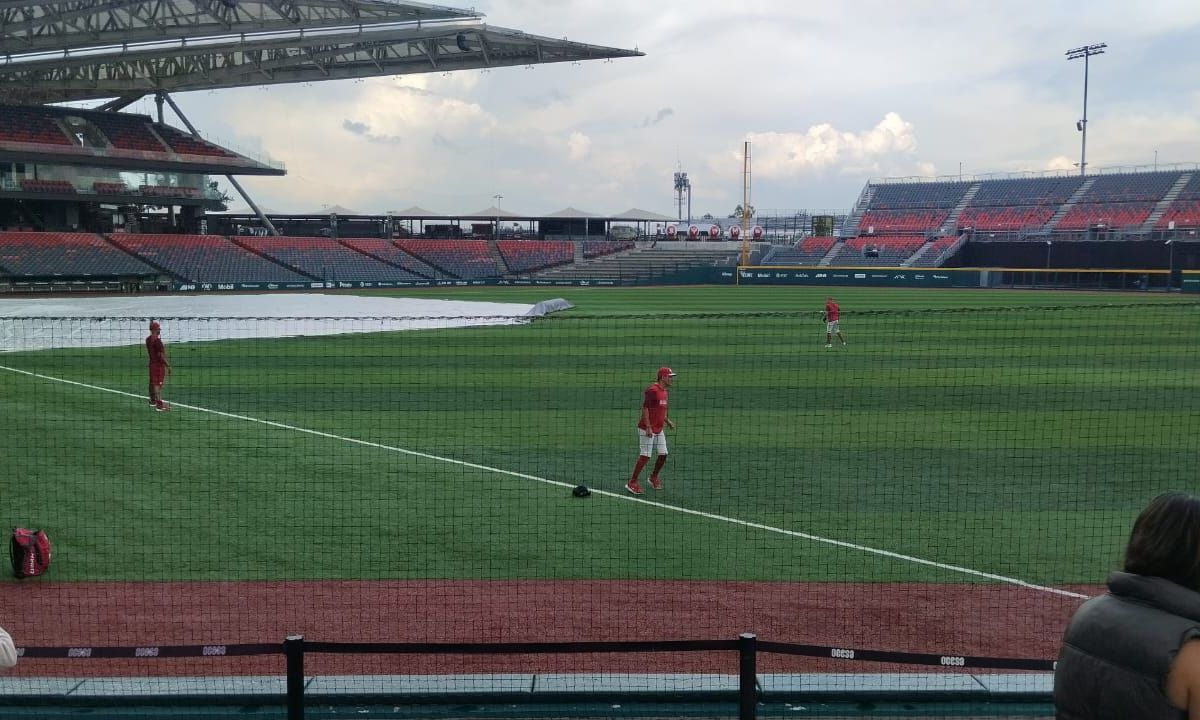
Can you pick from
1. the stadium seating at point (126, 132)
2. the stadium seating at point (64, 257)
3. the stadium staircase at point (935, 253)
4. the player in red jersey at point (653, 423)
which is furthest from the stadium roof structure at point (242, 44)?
the player in red jersey at point (653, 423)

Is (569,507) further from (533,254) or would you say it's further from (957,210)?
(957,210)

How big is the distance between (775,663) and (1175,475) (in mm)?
8468

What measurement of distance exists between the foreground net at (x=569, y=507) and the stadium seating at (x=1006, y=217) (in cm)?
5578

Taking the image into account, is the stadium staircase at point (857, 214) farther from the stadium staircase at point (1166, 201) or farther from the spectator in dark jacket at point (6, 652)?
the spectator in dark jacket at point (6, 652)

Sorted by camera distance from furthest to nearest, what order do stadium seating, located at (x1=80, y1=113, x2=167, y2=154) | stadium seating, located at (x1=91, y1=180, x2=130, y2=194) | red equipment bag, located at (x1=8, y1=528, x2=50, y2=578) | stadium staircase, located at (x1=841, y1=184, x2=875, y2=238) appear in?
stadium staircase, located at (x1=841, y1=184, x2=875, y2=238), stadium seating, located at (x1=80, y1=113, x2=167, y2=154), stadium seating, located at (x1=91, y1=180, x2=130, y2=194), red equipment bag, located at (x1=8, y1=528, x2=50, y2=578)

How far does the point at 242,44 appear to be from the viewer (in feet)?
161

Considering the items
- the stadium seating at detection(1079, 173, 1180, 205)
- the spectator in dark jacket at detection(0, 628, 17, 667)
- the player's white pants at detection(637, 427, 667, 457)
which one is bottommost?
the player's white pants at detection(637, 427, 667, 457)

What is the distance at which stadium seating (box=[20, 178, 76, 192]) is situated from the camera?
61.0 metres

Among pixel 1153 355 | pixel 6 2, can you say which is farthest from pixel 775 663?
pixel 6 2

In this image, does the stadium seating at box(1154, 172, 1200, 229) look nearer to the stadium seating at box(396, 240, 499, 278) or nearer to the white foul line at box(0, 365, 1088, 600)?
the stadium seating at box(396, 240, 499, 278)

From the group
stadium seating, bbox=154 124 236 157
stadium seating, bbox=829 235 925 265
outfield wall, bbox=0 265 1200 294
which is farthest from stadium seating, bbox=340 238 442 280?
stadium seating, bbox=829 235 925 265

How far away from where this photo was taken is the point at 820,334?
107 feet

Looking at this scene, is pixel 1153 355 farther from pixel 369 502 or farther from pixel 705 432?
pixel 369 502

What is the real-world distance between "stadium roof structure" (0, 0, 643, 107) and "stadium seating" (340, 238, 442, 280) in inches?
689
